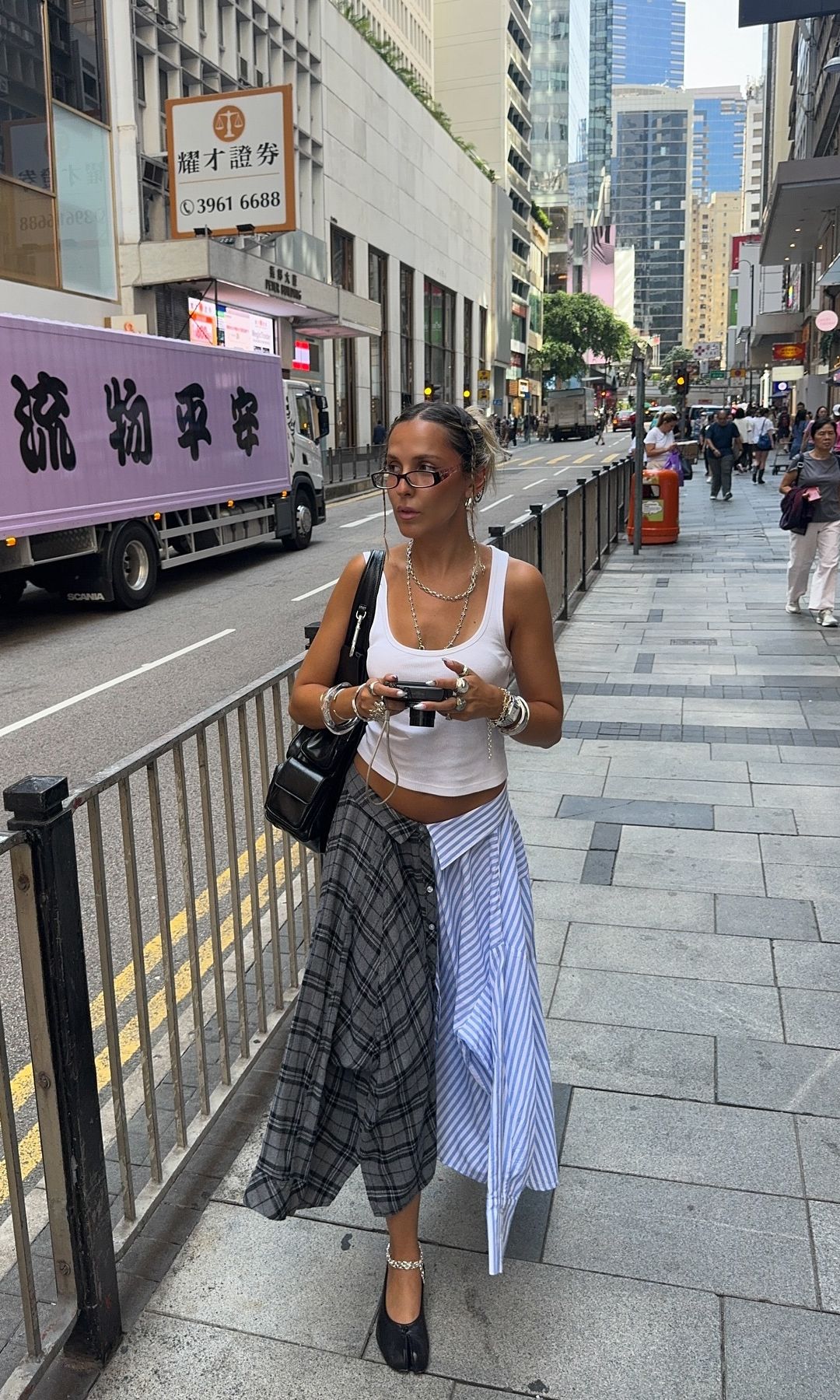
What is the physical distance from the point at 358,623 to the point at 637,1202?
1517 mm

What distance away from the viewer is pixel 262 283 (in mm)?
28188

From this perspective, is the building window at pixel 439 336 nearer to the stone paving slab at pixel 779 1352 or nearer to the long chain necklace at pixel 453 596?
the long chain necklace at pixel 453 596

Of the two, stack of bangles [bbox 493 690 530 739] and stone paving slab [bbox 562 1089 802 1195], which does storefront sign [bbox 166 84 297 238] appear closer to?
stone paving slab [bbox 562 1089 802 1195]

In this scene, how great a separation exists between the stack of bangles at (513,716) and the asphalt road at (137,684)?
3.17ft

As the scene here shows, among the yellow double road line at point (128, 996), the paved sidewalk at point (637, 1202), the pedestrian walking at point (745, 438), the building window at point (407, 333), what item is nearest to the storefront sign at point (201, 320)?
the pedestrian walking at point (745, 438)

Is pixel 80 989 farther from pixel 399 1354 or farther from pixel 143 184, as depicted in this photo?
pixel 143 184

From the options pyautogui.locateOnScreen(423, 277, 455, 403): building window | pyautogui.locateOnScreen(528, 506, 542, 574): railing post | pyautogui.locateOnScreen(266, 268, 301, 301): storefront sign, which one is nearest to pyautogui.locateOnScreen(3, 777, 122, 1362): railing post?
pyautogui.locateOnScreen(528, 506, 542, 574): railing post

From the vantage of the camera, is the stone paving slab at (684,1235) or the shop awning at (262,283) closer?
the stone paving slab at (684,1235)

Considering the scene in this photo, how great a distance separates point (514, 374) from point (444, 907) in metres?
82.5

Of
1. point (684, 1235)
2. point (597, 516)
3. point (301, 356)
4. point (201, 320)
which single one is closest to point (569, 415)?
point (301, 356)

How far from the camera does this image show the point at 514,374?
8125cm

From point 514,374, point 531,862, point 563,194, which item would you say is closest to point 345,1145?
A: point 531,862

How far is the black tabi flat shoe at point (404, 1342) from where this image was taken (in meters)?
2.23

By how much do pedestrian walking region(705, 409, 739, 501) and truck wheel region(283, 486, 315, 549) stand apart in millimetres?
8253
